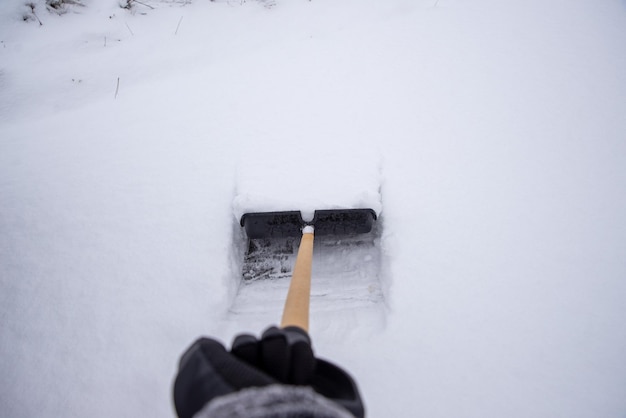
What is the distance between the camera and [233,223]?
5.17 ft

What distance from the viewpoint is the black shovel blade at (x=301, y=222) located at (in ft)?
5.08

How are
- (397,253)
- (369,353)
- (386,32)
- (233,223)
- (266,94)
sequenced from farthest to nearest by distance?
1. (386,32)
2. (266,94)
3. (233,223)
4. (397,253)
5. (369,353)

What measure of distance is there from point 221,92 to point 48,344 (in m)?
1.71

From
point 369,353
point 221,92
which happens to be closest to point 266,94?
point 221,92

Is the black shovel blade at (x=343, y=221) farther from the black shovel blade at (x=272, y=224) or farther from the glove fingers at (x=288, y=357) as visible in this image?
the glove fingers at (x=288, y=357)

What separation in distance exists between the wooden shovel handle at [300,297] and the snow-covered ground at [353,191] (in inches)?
13.0

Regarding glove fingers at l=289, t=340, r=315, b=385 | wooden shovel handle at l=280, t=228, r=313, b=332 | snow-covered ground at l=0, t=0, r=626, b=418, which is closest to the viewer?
glove fingers at l=289, t=340, r=315, b=385

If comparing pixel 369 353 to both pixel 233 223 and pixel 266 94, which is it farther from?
pixel 266 94

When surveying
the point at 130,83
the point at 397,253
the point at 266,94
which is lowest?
the point at 397,253

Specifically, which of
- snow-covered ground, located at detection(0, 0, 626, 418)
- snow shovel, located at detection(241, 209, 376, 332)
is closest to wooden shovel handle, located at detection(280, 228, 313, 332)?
snow shovel, located at detection(241, 209, 376, 332)

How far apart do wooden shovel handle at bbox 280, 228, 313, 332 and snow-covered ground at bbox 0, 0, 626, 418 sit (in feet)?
1.08

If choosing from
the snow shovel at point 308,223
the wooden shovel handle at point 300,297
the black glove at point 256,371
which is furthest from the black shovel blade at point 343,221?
the black glove at point 256,371

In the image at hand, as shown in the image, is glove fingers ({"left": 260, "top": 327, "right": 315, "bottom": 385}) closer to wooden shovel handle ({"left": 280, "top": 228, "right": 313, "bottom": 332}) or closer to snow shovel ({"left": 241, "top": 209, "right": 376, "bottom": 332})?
wooden shovel handle ({"left": 280, "top": 228, "right": 313, "bottom": 332})

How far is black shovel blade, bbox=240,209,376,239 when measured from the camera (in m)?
1.55
